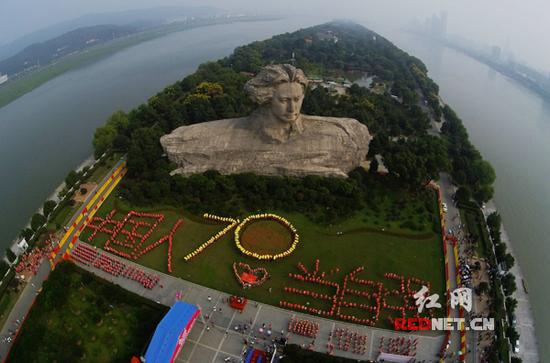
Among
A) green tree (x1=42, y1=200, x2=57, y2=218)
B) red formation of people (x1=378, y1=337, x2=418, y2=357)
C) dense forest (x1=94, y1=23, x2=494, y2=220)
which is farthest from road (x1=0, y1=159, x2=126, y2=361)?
red formation of people (x1=378, y1=337, x2=418, y2=357)

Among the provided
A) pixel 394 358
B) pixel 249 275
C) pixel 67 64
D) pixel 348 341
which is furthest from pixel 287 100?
pixel 67 64

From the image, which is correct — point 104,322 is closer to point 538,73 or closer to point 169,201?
point 169,201

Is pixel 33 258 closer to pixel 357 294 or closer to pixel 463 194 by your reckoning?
pixel 357 294

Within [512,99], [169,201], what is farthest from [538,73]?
[169,201]

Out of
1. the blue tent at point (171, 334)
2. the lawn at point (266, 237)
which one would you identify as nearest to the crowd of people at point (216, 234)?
the lawn at point (266, 237)

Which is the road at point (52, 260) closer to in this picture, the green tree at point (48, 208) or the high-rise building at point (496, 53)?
the green tree at point (48, 208)
